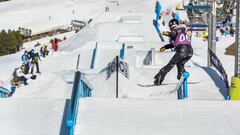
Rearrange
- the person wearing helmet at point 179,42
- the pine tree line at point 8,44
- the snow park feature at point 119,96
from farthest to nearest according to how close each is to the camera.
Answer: the pine tree line at point 8,44, the person wearing helmet at point 179,42, the snow park feature at point 119,96

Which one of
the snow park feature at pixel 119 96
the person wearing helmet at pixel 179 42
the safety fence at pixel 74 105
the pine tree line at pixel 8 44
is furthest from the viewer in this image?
the pine tree line at pixel 8 44

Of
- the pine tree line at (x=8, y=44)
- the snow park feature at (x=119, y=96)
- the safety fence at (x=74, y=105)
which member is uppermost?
the safety fence at (x=74, y=105)

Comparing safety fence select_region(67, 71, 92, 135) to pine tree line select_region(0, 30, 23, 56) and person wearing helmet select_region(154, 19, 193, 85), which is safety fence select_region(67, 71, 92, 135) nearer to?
person wearing helmet select_region(154, 19, 193, 85)

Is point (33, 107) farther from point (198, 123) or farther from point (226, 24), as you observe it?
point (226, 24)

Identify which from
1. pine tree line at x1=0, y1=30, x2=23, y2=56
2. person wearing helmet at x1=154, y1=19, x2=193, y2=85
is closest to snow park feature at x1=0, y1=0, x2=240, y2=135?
person wearing helmet at x1=154, y1=19, x2=193, y2=85

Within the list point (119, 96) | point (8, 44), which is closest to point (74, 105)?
point (119, 96)

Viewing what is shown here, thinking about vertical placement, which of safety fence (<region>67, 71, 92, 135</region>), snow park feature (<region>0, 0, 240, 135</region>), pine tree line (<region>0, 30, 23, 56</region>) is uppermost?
safety fence (<region>67, 71, 92, 135</region>)

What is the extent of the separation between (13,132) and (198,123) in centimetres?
252

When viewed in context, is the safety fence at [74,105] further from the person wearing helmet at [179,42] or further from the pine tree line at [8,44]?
the pine tree line at [8,44]

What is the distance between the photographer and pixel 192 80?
11461 millimetres

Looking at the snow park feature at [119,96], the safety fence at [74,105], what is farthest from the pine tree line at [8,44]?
the safety fence at [74,105]

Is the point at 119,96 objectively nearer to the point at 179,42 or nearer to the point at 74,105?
A: the point at 179,42

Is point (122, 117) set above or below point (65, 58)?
above

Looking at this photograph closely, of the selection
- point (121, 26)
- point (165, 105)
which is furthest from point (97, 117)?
point (121, 26)
